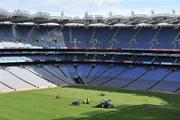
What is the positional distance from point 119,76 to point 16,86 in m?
26.5

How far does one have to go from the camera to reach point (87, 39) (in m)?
117

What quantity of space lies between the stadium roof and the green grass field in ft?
92.5

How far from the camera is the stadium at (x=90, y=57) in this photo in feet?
288

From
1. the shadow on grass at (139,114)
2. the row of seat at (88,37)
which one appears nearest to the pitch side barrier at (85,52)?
the row of seat at (88,37)

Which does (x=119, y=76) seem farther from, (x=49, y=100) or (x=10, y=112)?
(x=10, y=112)

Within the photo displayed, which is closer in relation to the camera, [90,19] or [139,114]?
[139,114]

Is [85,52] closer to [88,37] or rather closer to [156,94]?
[88,37]

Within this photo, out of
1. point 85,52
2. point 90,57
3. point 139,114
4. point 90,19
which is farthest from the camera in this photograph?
point 90,19

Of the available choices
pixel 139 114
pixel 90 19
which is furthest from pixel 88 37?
pixel 139 114

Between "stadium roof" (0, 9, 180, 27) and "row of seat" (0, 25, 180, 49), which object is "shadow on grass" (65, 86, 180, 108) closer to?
"row of seat" (0, 25, 180, 49)

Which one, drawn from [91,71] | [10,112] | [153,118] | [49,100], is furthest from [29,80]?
[153,118]

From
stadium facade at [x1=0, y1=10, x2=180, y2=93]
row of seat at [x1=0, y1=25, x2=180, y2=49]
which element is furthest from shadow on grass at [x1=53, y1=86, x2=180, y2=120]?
row of seat at [x1=0, y1=25, x2=180, y2=49]

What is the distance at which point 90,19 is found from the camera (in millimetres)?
116812

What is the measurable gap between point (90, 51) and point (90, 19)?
11.2 m
